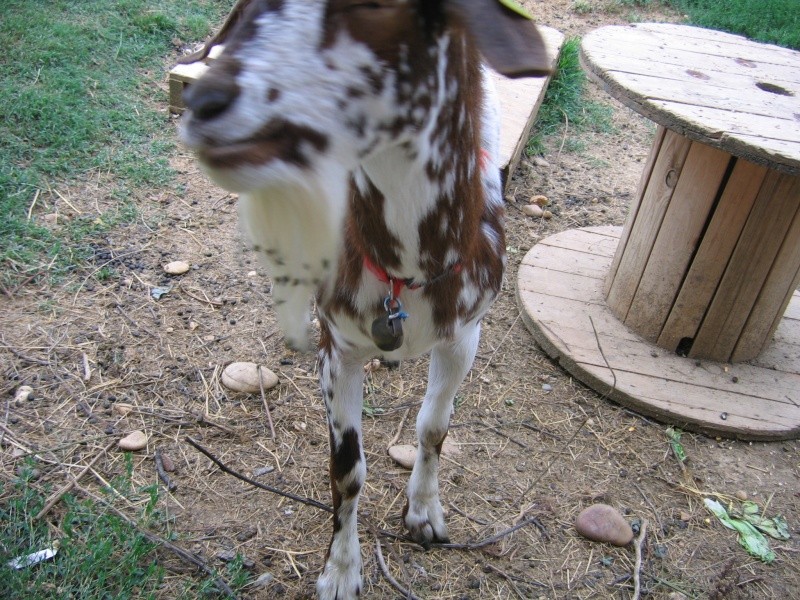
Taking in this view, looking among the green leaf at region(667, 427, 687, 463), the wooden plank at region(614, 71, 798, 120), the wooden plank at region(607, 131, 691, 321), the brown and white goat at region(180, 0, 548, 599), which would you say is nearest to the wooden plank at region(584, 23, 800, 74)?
the wooden plank at region(614, 71, 798, 120)

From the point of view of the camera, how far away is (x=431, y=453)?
8.43ft

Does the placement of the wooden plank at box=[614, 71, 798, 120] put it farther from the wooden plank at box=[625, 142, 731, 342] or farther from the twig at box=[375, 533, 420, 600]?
the twig at box=[375, 533, 420, 600]

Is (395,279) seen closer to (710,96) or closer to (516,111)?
(710,96)

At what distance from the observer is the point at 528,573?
2.52 metres

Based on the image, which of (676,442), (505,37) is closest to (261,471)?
(676,442)

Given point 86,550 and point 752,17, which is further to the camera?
point 752,17

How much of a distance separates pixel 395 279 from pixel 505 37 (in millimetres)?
741

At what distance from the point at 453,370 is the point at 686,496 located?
114 centimetres

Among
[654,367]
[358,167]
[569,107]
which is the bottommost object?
[654,367]

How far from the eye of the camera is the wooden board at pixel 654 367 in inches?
123

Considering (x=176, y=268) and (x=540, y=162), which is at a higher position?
(x=540, y=162)

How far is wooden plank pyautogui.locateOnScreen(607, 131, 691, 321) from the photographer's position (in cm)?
325

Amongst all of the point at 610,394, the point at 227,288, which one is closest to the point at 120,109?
the point at 227,288

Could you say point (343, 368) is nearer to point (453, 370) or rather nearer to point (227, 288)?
point (453, 370)
